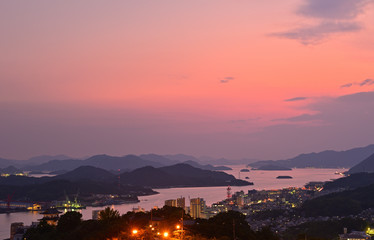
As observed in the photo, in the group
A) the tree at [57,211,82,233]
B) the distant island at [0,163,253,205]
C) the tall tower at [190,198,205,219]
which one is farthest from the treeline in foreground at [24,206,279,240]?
the distant island at [0,163,253,205]

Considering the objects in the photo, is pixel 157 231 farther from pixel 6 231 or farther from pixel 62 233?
pixel 6 231

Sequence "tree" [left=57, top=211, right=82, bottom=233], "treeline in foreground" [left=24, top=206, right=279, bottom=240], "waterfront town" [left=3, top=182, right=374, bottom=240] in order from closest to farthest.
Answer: "treeline in foreground" [left=24, top=206, right=279, bottom=240] < "waterfront town" [left=3, top=182, right=374, bottom=240] < "tree" [left=57, top=211, right=82, bottom=233]

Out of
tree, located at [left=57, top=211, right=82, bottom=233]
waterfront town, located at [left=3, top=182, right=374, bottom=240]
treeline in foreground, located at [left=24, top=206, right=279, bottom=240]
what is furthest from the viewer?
tree, located at [left=57, top=211, right=82, bottom=233]

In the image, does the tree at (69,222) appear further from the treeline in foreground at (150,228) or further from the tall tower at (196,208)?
the tall tower at (196,208)

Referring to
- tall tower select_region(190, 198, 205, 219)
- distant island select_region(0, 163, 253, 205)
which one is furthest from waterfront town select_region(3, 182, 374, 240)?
distant island select_region(0, 163, 253, 205)

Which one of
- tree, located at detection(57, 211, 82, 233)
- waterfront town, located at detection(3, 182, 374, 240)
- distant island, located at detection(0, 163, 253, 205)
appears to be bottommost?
waterfront town, located at detection(3, 182, 374, 240)

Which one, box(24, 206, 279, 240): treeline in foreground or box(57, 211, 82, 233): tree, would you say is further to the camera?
box(57, 211, 82, 233): tree

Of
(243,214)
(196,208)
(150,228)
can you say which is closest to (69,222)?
(150,228)

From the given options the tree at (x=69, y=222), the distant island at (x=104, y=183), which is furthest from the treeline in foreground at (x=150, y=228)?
the distant island at (x=104, y=183)

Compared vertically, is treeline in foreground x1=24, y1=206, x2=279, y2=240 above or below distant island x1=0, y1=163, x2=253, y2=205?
below

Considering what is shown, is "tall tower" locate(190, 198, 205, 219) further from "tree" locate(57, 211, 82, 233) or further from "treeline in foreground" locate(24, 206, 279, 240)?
"tree" locate(57, 211, 82, 233)
